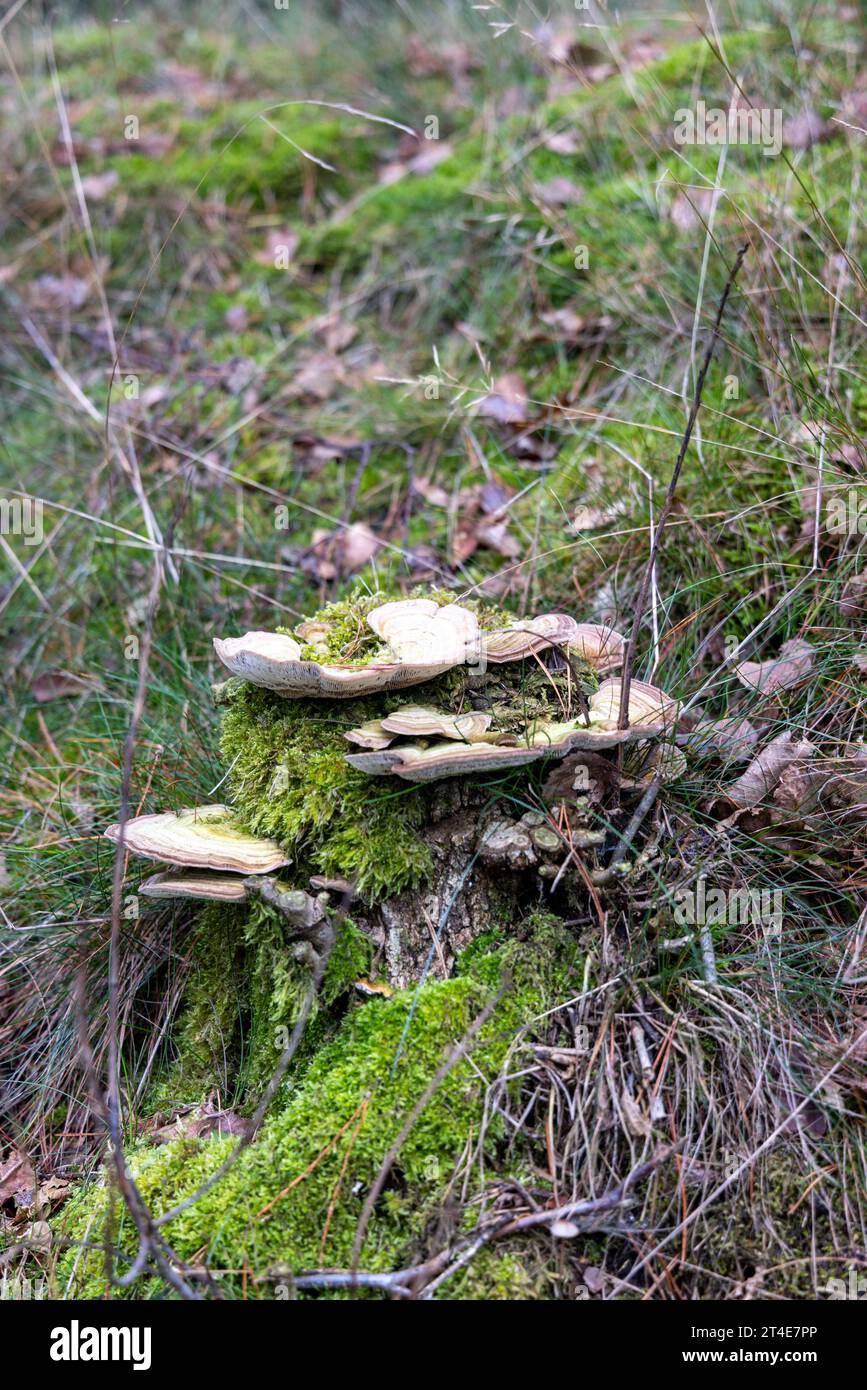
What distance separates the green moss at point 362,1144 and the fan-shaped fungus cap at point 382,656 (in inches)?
31.7

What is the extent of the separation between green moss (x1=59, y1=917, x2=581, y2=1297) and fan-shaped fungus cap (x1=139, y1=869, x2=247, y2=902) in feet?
1.57

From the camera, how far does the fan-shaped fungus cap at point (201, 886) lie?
2.74 m

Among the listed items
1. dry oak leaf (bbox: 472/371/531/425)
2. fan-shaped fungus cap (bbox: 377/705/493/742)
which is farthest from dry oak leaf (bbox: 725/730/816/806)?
dry oak leaf (bbox: 472/371/531/425)

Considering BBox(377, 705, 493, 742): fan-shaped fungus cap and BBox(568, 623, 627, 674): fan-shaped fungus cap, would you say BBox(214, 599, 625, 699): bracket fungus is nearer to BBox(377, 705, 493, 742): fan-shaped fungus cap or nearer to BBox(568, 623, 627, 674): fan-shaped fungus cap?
BBox(568, 623, 627, 674): fan-shaped fungus cap

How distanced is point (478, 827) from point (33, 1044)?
5.70 feet

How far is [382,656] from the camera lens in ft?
9.52

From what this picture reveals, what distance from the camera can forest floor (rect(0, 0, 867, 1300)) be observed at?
8.37 feet

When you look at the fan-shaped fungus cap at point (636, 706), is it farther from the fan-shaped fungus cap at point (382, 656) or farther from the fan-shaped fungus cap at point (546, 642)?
the fan-shaped fungus cap at point (382, 656)

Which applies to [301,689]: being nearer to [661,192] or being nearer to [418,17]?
[661,192]

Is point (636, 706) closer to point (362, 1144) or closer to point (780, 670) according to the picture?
point (780, 670)

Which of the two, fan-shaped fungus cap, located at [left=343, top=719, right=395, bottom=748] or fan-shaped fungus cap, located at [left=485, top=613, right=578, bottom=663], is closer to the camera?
fan-shaped fungus cap, located at [left=343, top=719, right=395, bottom=748]

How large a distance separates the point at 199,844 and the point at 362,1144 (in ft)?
2.97

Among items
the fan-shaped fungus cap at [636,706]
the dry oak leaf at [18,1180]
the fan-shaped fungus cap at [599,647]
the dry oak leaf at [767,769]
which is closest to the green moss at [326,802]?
the fan-shaped fungus cap at [636,706]

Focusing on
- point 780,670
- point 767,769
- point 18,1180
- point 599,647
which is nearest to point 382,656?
point 599,647
